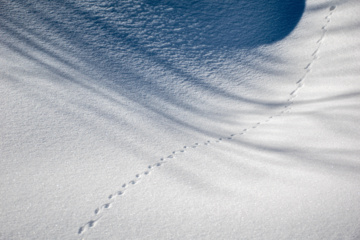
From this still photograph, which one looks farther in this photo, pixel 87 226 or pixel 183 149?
pixel 183 149

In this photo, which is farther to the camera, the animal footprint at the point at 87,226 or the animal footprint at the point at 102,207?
the animal footprint at the point at 102,207

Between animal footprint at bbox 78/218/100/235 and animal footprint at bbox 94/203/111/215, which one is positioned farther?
animal footprint at bbox 94/203/111/215

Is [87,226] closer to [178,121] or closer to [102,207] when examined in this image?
[102,207]

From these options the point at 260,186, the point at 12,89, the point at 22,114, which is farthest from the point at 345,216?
the point at 12,89

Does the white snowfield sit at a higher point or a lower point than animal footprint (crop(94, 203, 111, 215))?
higher

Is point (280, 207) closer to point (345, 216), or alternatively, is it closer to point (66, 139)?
point (345, 216)

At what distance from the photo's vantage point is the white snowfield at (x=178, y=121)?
4.69ft

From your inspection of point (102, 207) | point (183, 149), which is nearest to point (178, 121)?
point (183, 149)

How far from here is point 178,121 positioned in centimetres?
245

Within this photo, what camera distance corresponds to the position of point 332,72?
2.99 metres

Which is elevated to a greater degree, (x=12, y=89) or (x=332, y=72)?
(x=332, y=72)

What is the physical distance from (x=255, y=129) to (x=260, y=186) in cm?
80

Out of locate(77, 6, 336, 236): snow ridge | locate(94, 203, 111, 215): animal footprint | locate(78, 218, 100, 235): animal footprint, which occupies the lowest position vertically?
locate(78, 218, 100, 235): animal footprint

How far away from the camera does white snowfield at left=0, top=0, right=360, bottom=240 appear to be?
4.69 feet
